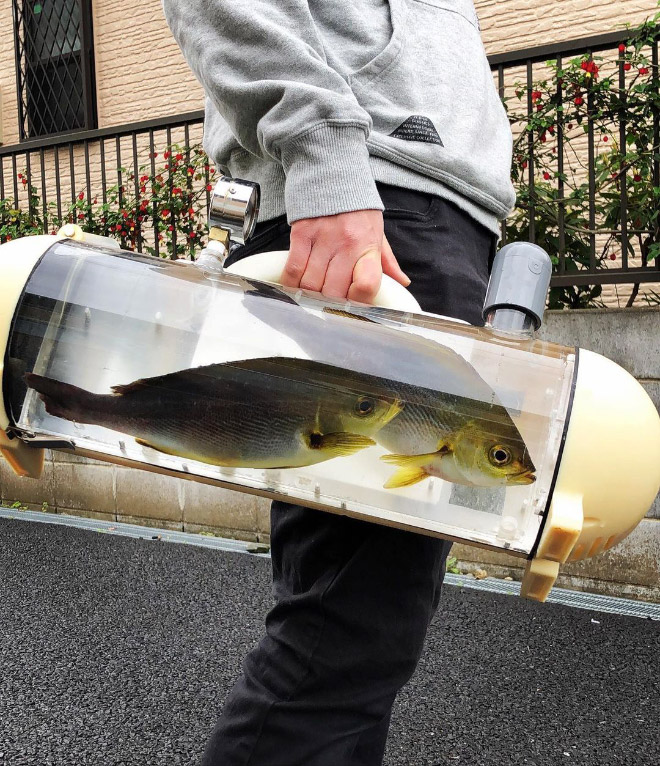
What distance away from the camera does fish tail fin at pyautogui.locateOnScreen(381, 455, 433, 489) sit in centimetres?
93

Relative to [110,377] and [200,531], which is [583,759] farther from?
[200,531]

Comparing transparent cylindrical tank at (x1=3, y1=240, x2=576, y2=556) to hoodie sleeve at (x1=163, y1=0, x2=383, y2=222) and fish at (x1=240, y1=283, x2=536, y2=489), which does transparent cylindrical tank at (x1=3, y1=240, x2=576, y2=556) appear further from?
hoodie sleeve at (x1=163, y1=0, x2=383, y2=222)

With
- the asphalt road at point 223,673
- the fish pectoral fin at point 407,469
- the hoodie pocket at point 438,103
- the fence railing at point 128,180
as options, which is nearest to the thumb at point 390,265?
the hoodie pocket at point 438,103

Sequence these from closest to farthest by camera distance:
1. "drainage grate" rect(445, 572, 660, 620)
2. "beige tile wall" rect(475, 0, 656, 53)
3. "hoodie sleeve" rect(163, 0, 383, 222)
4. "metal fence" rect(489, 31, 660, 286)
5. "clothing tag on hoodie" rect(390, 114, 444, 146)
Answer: "hoodie sleeve" rect(163, 0, 383, 222) → "clothing tag on hoodie" rect(390, 114, 444, 146) → "drainage grate" rect(445, 572, 660, 620) → "metal fence" rect(489, 31, 660, 286) → "beige tile wall" rect(475, 0, 656, 53)

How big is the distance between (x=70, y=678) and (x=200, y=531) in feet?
5.16

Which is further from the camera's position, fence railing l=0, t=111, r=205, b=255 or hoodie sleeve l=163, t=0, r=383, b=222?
fence railing l=0, t=111, r=205, b=255

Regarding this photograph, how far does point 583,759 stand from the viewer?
6.16ft

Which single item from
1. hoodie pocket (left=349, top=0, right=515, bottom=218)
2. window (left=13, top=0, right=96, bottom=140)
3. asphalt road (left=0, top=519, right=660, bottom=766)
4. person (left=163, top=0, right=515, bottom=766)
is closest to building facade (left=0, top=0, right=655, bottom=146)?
window (left=13, top=0, right=96, bottom=140)

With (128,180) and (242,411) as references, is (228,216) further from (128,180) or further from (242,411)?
(128,180)

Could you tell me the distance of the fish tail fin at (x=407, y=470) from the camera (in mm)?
928

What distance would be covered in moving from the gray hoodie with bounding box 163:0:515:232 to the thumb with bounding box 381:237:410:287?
0.20 feet

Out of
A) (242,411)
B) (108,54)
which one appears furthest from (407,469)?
(108,54)

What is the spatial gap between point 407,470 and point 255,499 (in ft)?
9.14

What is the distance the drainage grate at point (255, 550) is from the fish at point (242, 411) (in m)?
2.28
